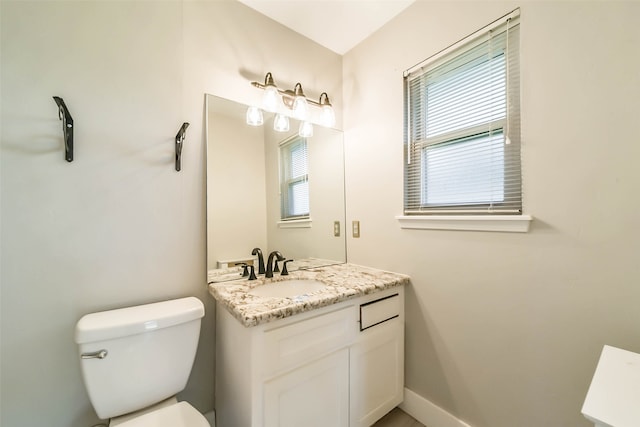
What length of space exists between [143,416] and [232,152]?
1262 mm

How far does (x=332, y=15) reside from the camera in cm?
157

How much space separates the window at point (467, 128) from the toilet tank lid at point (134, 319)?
4.21 ft

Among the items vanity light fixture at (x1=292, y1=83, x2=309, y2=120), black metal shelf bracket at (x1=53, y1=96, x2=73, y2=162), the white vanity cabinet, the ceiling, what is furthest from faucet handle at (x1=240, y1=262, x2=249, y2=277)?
the ceiling

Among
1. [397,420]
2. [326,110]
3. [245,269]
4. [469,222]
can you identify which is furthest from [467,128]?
[397,420]

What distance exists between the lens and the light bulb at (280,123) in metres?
1.59

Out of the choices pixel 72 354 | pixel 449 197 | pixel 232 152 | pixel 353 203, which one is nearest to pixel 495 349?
pixel 449 197

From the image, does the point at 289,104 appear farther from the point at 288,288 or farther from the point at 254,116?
the point at 288,288

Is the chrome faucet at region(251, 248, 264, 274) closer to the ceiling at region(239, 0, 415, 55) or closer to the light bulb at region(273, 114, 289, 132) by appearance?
the light bulb at region(273, 114, 289, 132)

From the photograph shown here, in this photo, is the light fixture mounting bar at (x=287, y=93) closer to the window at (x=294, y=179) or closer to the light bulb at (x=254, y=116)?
Result: the light bulb at (x=254, y=116)

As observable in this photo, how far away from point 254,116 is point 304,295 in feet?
3.47

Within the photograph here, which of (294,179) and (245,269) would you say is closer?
(245,269)

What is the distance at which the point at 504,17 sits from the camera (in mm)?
1133

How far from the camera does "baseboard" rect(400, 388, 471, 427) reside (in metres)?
1.33

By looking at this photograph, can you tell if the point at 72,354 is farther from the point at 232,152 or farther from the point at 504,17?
the point at 504,17
